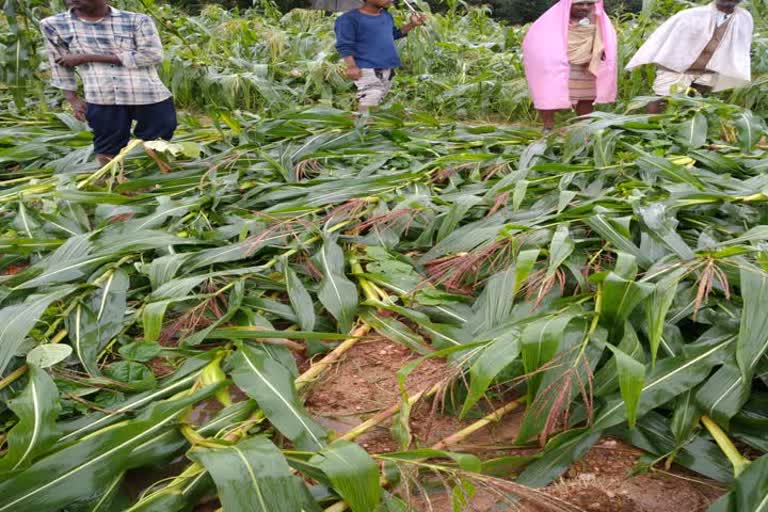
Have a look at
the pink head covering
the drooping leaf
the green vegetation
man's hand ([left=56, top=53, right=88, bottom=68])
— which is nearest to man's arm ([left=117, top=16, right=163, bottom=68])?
man's hand ([left=56, top=53, right=88, bottom=68])

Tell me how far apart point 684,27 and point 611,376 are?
3084mm

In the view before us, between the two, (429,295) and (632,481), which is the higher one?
(429,295)

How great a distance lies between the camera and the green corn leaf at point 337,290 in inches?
64.3

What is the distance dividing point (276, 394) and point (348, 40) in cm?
307

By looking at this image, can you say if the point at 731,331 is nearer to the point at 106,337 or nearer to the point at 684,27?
the point at 106,337

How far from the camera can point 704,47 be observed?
3.53 meters

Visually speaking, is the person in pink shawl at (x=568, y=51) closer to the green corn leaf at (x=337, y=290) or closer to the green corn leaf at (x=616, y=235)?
the green corn leaf at (x=616, y=235)

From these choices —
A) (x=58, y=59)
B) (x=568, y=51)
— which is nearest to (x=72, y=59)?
(x=58, y=59)

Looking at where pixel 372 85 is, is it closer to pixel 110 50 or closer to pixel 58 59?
pixel 110 50

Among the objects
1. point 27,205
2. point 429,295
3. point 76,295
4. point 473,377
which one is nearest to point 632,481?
point 473,377

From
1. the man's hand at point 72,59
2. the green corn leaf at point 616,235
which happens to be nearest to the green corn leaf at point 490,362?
the green corn leaf at point 616,235

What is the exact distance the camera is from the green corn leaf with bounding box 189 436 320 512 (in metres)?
0.99

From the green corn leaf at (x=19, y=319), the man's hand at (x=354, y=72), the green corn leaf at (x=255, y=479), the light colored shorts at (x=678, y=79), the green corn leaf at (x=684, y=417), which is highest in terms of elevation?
the man's hand at (x=354, y=72)

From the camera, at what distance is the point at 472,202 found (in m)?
2.06
